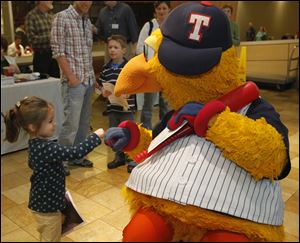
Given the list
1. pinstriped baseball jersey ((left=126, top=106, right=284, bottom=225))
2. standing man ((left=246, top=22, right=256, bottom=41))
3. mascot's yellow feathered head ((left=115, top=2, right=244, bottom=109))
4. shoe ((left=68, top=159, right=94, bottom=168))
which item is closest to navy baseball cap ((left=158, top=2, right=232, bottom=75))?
mascot's yellow feathered head ((left=115, top=2, right=244, bottom=109))

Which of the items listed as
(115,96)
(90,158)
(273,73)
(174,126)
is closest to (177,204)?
(174,126)

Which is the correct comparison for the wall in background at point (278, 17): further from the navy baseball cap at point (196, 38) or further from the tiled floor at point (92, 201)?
the navy baseball cap at point (196, 38)

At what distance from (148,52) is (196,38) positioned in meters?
0.10

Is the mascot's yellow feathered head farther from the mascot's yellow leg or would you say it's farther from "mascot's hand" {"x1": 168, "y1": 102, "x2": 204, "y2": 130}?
the mascot's yellow leg

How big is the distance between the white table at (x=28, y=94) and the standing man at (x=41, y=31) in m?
0.07

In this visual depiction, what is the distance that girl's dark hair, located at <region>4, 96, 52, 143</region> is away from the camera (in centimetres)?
76

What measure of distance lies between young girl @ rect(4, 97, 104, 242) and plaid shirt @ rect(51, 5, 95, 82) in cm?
10

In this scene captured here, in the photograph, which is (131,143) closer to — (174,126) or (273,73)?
(174,126)

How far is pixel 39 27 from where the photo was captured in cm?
87

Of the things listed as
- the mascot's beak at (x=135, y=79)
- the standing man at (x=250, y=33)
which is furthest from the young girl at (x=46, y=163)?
the standing man at (x=250, y=33)

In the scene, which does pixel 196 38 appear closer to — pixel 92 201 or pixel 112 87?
pixel 112 87

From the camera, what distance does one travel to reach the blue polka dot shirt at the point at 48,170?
760 mm

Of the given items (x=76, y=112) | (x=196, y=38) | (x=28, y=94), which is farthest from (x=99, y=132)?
(x=28, y=94)

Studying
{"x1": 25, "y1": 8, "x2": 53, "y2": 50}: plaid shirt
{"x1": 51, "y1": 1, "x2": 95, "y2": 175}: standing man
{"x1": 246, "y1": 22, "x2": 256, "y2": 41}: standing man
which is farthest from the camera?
{"x1": 246, "y1": 22, "x2": 256, "y2": 41}: standing man
